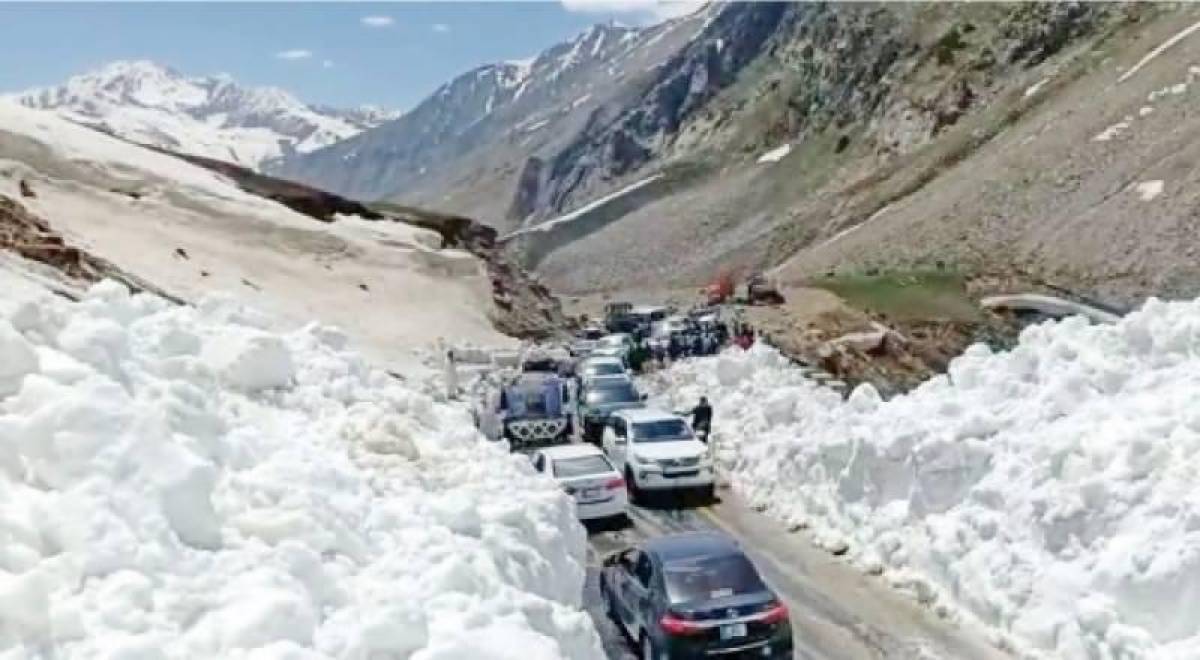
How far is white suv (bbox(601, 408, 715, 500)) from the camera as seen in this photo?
22383 millimetres

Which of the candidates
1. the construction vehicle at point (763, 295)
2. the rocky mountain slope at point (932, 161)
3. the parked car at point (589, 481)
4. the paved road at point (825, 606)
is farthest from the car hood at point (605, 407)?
the rocky mountain slope at point (932, 161)

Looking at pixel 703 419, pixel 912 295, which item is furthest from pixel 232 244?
pixel 912 295

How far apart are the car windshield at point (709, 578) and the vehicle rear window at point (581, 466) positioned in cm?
692

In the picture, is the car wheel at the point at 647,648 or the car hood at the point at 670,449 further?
the car hood at the point at 670,449

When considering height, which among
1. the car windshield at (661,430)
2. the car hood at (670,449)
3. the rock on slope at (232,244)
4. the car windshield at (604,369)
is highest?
the rock on slope at (232,244)

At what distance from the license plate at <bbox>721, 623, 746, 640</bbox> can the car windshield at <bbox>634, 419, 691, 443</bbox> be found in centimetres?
1074

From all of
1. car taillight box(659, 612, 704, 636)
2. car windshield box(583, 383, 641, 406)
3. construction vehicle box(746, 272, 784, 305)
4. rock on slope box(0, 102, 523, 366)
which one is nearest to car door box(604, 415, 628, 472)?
car windshield box(583, 383, 641, 406)

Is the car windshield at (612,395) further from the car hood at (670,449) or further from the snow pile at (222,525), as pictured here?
the snow pile at (222,525)

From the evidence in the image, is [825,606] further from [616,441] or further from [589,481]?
[616,441]

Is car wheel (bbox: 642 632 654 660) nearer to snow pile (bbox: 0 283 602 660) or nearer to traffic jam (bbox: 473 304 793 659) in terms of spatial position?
traffic jam (bbox: 473 304 793 659)

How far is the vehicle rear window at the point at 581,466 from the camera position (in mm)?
20728

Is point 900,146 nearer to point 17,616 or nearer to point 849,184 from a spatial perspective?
point 849,184

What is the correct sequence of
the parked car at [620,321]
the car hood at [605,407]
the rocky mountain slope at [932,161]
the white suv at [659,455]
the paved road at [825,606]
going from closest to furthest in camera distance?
the paved road at [825,606] < the white suv at [659,455] < the car hood at [605,407] < the parked car at [620,321] < the rocky mountain slope at [932,161]

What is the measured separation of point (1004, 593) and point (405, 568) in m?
7.87
